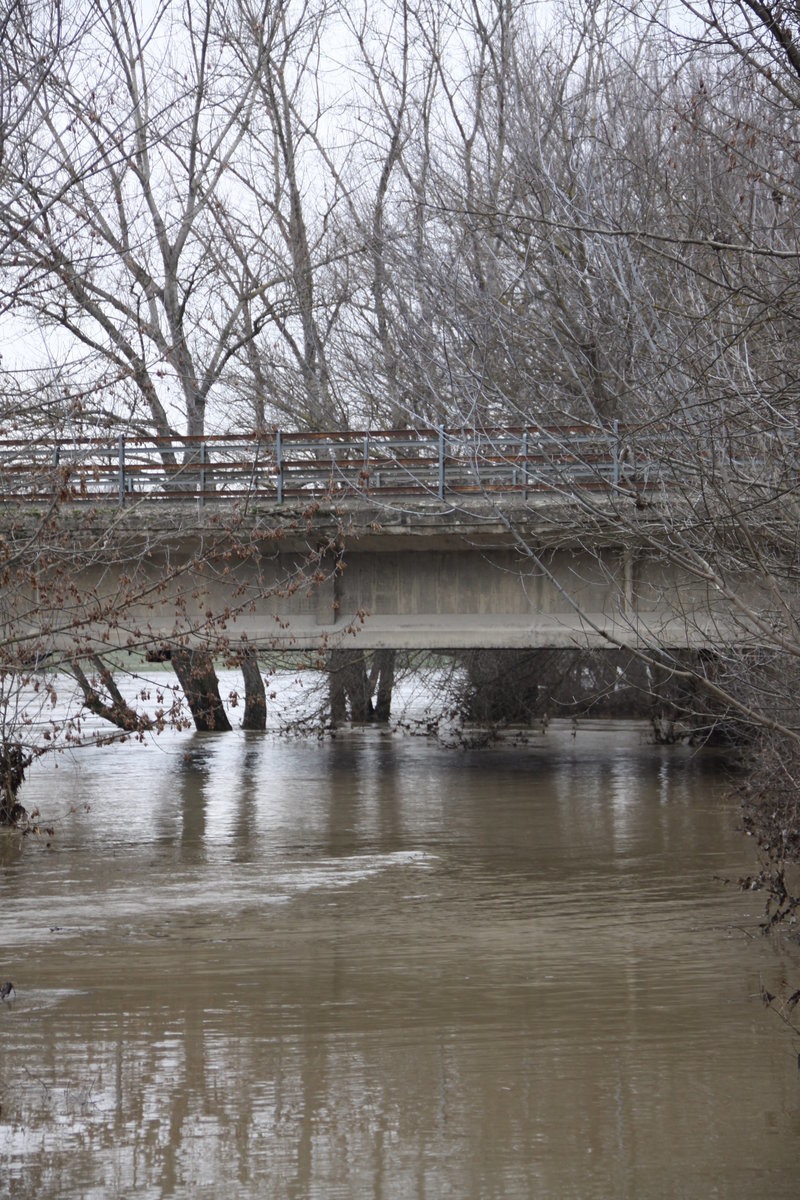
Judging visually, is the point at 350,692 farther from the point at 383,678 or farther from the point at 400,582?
the point at 400,582

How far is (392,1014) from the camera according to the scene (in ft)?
29.4

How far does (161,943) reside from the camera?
11.0 metres

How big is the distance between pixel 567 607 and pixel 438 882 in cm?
670

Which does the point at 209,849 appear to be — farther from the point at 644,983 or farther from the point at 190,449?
the point at 644,983

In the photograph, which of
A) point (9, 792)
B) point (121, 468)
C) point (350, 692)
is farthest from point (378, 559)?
point (350, 692)

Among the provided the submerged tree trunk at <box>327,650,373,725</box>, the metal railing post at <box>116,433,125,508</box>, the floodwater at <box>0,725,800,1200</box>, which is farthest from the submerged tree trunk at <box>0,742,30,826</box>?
the submerged tree trunk at <box>327,650,373,725</box>

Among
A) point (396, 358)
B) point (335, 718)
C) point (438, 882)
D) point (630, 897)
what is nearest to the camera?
point (630, 897)

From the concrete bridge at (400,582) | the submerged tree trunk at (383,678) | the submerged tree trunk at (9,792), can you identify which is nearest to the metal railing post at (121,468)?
the concrete bridge at (400,582)

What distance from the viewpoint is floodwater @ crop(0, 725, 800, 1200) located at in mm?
6617

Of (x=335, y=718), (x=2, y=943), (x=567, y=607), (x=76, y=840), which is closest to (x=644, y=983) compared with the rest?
(x=2, y=943)

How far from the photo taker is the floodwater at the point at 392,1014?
21.7 feet

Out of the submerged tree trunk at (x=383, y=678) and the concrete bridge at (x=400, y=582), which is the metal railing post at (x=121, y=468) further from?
the submerged tree trunk at (x=383, y=678)

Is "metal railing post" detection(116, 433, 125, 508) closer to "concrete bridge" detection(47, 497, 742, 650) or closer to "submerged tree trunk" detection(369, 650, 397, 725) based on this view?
"concrete bridge" detection(47, 497, 742, 650)

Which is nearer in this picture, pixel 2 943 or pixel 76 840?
pixel 2 943
